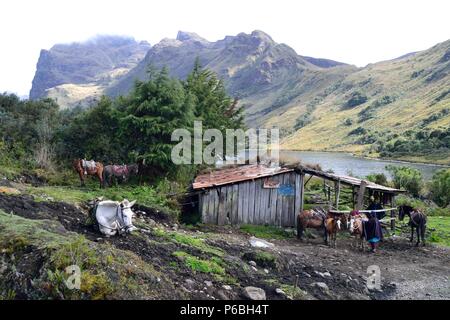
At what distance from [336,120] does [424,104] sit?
1396 inches

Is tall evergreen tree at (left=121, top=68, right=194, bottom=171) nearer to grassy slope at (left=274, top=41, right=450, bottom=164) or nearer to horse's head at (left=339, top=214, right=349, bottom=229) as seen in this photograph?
horse's head at (left=339, top=214, right=349, bottom=229)

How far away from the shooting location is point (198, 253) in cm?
1075

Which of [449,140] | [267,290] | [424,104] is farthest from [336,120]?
[267,290]

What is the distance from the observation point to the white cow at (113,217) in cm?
1072

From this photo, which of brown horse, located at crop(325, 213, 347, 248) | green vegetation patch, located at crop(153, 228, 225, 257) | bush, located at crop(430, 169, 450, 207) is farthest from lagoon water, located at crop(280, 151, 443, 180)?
green vegetation patch, located at crop(153, 228, 225, 257)

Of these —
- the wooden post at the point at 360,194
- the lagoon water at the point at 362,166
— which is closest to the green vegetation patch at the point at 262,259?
the wooden post at the point at 360,194

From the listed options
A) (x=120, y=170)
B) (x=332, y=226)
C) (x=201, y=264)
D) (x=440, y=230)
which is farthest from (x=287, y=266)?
(x=440, y=230)

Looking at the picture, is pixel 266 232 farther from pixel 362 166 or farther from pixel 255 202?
pixel 362 166

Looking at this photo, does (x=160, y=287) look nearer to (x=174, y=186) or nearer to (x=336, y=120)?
(x=174, y=186)

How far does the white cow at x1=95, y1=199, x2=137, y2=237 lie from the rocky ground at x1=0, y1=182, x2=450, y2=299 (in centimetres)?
28

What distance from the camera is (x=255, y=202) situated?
1941cm

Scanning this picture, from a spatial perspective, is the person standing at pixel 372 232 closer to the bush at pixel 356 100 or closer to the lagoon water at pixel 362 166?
the lagoon water at pixel 362 166

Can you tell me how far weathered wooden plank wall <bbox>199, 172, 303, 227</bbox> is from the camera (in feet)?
61.8

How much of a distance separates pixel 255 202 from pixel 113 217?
9532mm
